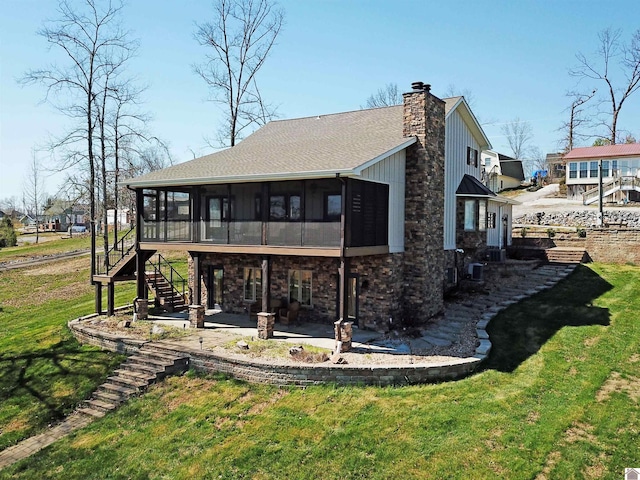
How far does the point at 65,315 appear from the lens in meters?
18.5

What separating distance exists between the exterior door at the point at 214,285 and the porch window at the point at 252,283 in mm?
1120

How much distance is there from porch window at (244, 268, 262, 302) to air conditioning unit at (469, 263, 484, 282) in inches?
328

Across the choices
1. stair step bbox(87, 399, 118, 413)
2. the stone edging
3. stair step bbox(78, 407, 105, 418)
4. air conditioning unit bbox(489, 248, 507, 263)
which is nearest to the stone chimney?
the stone edging

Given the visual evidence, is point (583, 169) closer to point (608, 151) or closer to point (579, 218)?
point (608, 151)

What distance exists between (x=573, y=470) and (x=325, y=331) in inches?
298

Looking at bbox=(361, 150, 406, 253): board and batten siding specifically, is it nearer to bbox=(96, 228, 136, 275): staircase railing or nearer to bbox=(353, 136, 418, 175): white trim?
bbox=(353, 136, 418, 175): white trim

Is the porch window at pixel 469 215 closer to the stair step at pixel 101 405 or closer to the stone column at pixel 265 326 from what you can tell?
the stone column at pixel 265 326

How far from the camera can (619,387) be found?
9477mm

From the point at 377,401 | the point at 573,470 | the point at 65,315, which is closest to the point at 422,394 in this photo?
the point at 377,401

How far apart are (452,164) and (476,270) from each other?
434cm

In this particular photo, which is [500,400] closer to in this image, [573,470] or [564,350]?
[573,470]

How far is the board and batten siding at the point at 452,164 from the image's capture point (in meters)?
16.1

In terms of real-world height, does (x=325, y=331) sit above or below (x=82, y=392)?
above

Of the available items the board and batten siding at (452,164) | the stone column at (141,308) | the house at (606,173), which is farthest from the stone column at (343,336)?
the house at (606,173)
